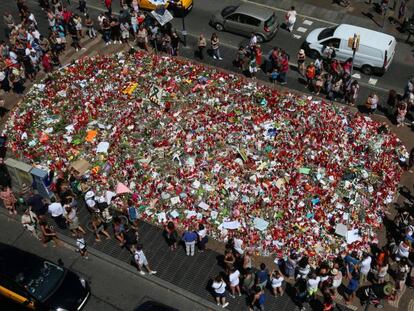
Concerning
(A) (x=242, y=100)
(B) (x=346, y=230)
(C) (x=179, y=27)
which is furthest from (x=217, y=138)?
(C) (x=179, y=27)

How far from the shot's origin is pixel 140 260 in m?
18.3

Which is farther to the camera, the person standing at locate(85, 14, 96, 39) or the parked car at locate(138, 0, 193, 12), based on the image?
the parked car at locate(138, 0, 193, 12)

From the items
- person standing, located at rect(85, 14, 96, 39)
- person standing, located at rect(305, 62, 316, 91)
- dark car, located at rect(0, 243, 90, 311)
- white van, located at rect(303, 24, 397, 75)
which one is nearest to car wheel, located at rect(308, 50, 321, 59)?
white van, located at rect(303, 24, 397, 75)

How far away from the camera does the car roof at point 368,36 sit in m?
26.7

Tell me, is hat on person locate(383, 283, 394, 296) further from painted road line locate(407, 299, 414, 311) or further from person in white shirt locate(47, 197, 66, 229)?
person in white shirt locate(47, 197, 66, 229)

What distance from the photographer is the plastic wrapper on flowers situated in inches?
792

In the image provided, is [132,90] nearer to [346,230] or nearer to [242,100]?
[242,100]

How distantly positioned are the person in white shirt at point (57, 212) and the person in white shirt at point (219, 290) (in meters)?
6.35

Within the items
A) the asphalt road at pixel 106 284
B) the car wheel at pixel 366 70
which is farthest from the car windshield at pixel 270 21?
the asphalt road at pixel 106 284

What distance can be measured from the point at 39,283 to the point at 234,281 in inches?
247

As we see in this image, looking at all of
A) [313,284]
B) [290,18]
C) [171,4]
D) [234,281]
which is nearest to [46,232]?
[234,281]

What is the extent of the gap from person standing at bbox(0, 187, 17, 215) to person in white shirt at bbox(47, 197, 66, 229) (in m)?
1.43

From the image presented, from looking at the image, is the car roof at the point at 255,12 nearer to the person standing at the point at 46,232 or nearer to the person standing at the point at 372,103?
the person standing at the point at 372,103

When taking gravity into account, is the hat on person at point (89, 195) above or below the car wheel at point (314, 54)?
below
